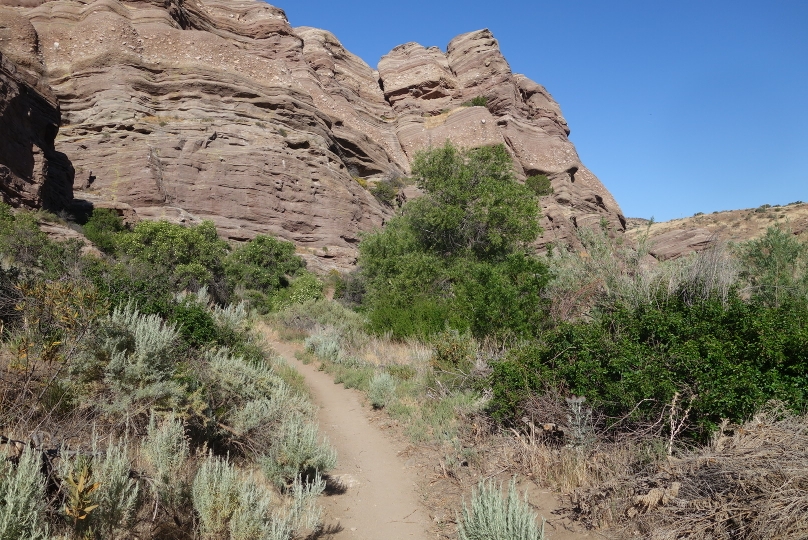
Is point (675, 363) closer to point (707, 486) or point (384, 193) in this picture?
point (707, 486)

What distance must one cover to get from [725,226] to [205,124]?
153ft

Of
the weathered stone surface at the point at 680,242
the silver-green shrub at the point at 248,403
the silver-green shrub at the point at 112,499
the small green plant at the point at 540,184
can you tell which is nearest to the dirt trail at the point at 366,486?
the silver-green shrub at the point at 248,403

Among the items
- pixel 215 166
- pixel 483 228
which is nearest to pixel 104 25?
pixel 215 166

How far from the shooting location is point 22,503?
8.34ft

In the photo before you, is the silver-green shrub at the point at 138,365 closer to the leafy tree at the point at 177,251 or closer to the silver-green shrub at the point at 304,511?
the silver-green shrub at the point at 304,511

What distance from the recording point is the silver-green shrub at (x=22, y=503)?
2.48 meters

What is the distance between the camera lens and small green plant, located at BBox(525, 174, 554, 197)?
44438 mm

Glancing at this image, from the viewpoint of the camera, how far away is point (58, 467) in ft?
10.0

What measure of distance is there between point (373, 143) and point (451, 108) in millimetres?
15802

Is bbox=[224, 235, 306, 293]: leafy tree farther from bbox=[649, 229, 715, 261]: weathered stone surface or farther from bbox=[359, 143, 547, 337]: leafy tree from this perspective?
bbox=[649, 229, 715, 261]: weathered stone surface

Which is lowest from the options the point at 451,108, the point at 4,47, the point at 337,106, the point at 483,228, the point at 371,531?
the point at 371,531

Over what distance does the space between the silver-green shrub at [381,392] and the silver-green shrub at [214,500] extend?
4.69 metres

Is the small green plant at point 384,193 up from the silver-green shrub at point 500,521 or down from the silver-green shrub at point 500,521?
up

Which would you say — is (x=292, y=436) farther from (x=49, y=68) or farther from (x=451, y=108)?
(x=451, y=108)
